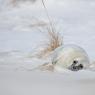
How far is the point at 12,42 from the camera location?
115cm

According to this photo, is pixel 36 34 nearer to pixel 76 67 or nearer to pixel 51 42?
pixel 51 42

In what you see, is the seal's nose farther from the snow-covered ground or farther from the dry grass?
the dry grass

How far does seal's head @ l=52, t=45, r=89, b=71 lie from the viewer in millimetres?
1090

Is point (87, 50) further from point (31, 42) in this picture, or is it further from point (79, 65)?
point (31, 42)

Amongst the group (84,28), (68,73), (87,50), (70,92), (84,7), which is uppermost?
(84,7)

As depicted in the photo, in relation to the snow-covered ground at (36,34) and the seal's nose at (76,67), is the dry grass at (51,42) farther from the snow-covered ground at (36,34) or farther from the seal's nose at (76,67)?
the seal's nose at (76,67)

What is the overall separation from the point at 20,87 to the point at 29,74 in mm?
107

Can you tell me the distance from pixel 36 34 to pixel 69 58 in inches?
9.8

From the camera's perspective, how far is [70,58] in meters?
1.09

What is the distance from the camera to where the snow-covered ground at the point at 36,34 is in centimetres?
112

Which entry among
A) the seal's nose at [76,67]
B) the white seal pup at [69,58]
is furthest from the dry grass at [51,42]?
the seal's nose at [76,67]

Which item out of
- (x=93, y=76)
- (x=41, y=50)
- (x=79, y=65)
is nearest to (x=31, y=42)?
(x=41, y=50)

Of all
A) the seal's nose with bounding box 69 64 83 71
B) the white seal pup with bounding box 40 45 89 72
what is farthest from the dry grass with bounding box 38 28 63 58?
the seal's nose with bounding box 69 64 83 71

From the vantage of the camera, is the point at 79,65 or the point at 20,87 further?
the point at 20,87
